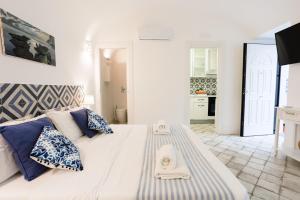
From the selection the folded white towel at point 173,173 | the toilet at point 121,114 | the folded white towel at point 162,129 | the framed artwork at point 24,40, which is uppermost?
the framed artwork at point 24,40

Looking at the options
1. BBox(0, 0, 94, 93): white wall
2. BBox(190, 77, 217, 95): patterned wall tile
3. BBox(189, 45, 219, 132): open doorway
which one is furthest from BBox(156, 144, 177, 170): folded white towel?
BBox(190, 77, 217, 95): patterned wall tile

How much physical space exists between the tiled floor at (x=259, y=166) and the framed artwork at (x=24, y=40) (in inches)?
112

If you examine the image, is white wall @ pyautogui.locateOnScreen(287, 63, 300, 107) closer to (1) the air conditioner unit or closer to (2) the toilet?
(1) the air conditioner unit

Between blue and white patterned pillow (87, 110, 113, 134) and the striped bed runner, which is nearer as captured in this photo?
the striped bed runner

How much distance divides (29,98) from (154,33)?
2727 mm

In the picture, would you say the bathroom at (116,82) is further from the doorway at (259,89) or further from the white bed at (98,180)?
the white bed at (98,180)

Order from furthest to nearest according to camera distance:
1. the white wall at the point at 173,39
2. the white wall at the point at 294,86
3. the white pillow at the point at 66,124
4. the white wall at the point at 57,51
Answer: the white wall at the point at 173,39
the white wall at the point at 294,86
the white pillow at the point at 66,124
the white wall at the point at 57,51

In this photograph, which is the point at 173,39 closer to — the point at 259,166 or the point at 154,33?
the point at 154,33

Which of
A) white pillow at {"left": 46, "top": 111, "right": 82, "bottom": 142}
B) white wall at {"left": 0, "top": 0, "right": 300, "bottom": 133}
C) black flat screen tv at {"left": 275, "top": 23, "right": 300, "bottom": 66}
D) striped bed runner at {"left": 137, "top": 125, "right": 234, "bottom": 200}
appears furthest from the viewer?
white wall at {"left": 0, "top": 0, "right": 300, "bottom": 133}

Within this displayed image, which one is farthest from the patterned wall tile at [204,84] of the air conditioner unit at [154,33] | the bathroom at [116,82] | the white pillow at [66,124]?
the white pillow at [66,124]

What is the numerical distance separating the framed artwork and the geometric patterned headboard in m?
0.33

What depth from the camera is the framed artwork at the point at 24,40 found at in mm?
1549

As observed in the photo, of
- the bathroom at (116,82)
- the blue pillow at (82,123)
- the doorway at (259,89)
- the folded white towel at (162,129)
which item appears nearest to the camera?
the blue pillow at (82,123)

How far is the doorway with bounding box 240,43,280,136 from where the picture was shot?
11.9 ft
